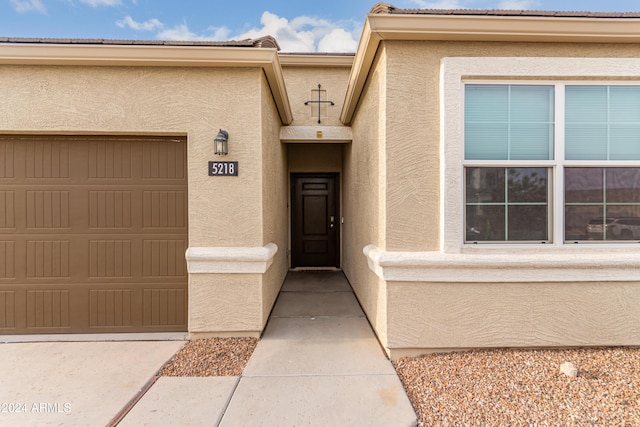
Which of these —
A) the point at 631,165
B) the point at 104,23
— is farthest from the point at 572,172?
the point at 104,23

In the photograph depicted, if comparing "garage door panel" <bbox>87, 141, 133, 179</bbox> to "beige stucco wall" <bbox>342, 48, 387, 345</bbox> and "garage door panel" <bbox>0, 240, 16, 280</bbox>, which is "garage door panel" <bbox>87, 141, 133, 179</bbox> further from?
"beige stucco wall" <bbox>342, 48, 387, 345</bbox>

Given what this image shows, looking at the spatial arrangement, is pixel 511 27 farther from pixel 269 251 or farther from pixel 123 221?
pixel 123 221

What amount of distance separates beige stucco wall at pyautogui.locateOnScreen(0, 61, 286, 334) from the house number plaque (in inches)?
2.7

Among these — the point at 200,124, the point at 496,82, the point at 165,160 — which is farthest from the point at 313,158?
the point at 496,82

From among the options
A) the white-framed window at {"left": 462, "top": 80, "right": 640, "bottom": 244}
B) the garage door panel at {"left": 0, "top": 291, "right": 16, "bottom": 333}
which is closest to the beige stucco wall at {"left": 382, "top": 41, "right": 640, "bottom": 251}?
the white-framed window at {"left": 462, "top": 80, "right": 640, "bottom": 244}

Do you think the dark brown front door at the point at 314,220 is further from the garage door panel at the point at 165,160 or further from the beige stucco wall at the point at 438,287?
the beige stucco wall at the point at 438,287

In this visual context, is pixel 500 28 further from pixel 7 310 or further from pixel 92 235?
pixel 7 310

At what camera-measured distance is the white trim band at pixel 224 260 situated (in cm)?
337

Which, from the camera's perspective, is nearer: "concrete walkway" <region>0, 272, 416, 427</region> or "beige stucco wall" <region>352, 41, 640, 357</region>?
"concrete walkway" <region>0, 272, 416, 427</region>

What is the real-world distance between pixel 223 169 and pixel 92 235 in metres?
1.84

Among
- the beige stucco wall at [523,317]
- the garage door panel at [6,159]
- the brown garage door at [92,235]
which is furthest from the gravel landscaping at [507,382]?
the garage door panel at [6,159]

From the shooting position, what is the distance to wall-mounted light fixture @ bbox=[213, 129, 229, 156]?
131 inches

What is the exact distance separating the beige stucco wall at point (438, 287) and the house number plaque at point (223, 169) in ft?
5.83

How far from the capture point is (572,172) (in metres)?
3.04
